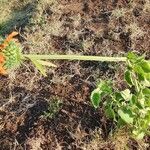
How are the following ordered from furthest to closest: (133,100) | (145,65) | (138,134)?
1. (138,134)
2. (133,100)
3. (145,65)

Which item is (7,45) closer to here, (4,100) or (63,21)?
(4,100)

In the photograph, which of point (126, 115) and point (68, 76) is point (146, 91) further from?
point (68, 76)

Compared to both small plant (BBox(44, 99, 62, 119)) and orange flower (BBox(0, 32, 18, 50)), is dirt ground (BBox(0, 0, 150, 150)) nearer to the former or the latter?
small plant (BBox(44, 99, 62, 119))

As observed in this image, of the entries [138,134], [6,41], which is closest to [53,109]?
[138,134]

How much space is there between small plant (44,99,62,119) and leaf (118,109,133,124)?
61 cm

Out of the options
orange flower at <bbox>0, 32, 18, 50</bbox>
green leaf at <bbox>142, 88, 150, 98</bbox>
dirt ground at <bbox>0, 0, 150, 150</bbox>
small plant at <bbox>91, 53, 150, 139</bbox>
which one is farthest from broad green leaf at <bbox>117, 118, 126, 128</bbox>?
orange flower at <bbox>0, 32, 18, 50</bbox>

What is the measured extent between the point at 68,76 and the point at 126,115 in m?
0.87

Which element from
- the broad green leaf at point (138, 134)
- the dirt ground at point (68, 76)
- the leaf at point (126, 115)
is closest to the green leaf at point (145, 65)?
the leaf at point (126, 115)

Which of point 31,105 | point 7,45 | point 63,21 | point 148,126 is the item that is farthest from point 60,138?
point 63,21

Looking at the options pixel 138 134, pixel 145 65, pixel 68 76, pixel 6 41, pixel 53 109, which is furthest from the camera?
pixel 68 76

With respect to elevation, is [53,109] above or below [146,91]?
below

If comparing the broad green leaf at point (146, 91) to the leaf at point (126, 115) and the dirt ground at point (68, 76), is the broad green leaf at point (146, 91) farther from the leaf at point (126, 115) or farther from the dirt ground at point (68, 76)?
the dirt ground at point (68, 76)

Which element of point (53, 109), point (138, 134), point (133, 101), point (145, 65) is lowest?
point (138, 134)

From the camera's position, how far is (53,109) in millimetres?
3098
